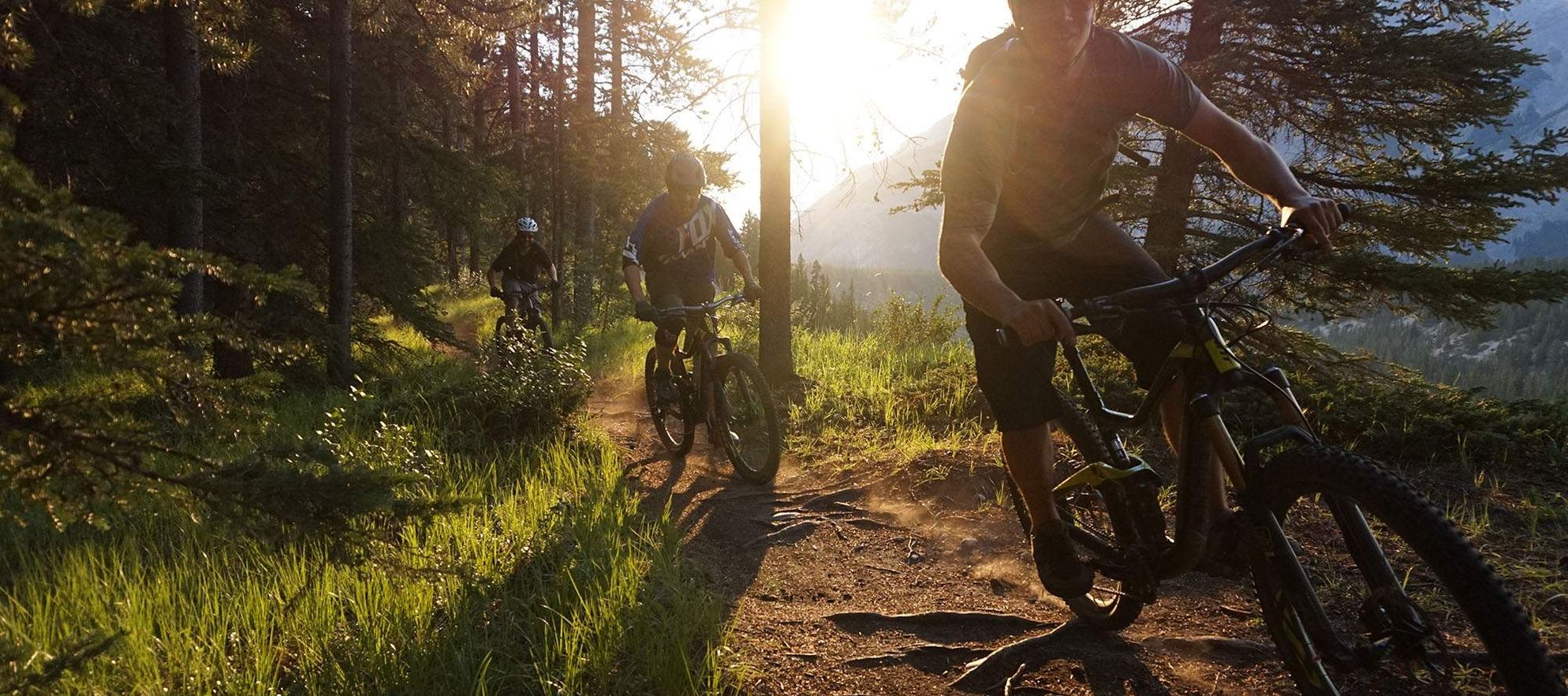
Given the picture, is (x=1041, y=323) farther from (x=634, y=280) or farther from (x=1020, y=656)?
(x=634, y=280)

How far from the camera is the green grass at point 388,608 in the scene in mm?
2514

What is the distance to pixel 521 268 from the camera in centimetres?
1116

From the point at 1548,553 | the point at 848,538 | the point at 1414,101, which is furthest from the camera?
the point at 1414,101

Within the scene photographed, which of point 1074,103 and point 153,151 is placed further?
point 153,151

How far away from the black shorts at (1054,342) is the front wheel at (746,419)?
2.66 m

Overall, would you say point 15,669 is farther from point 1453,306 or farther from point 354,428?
point 1453,306

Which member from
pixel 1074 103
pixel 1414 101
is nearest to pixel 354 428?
pixel 1074 103

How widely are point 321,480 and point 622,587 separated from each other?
1.49 meters

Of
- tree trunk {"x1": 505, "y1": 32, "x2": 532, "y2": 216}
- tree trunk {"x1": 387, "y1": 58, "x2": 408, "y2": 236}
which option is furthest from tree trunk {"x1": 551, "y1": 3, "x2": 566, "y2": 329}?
tree trunk {"x1": 387, "y1": 58, "x2": 408, "y2": 236}

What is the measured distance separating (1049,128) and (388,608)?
10.3ft

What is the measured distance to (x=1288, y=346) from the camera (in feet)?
22.1

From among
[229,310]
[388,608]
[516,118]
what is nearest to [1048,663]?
[388,608]

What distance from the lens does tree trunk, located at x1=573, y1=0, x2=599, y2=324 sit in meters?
15.0

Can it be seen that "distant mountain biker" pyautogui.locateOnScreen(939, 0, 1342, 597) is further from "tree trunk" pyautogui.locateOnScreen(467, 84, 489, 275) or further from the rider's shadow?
"tree trunk" pyautogui.locateOnScreen(467, 84, 489, 275)
